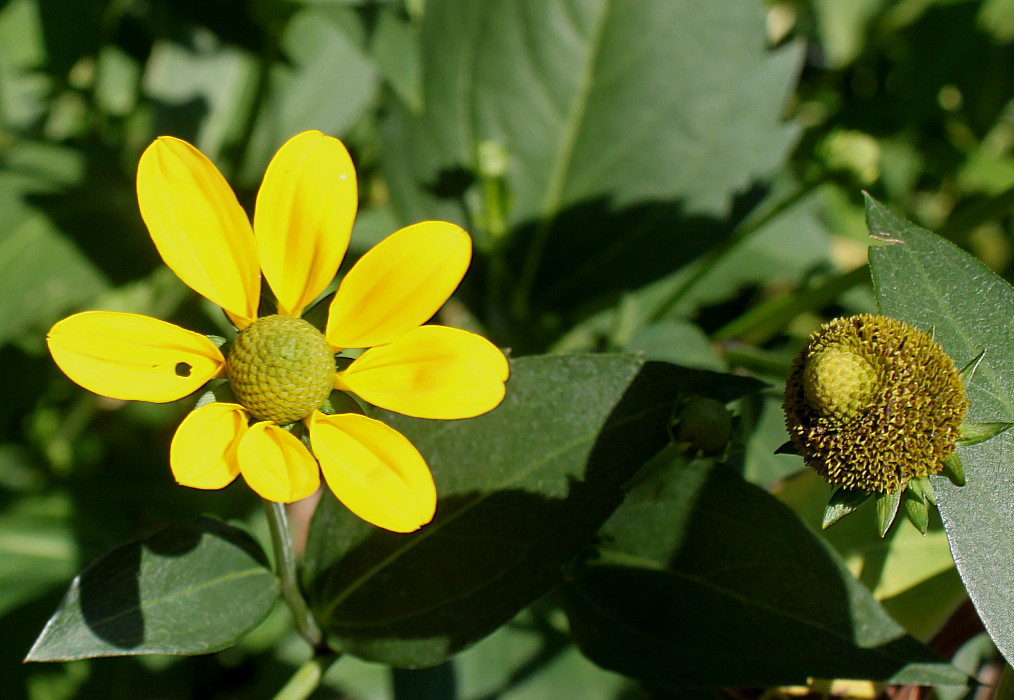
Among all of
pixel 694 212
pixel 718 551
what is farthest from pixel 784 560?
pixel 694 212

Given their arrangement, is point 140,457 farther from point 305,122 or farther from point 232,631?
point 232,631

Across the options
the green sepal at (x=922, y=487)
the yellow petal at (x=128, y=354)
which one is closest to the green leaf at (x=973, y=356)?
the green sepal at (x=922, y=487)

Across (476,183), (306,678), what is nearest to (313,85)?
(476,183)

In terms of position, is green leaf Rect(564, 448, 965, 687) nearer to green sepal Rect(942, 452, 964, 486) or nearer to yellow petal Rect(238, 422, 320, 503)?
green sepal Rect(942, 452, 964, 486)

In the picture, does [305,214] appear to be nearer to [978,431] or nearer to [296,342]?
[296,342]

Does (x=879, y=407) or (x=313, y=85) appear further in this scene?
(x=313, y=85)

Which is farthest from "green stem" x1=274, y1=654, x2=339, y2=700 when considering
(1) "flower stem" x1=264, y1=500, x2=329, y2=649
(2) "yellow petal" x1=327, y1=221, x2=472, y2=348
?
(2) "yellow petal" x1=327, y1=221, x2=472, y2=348
